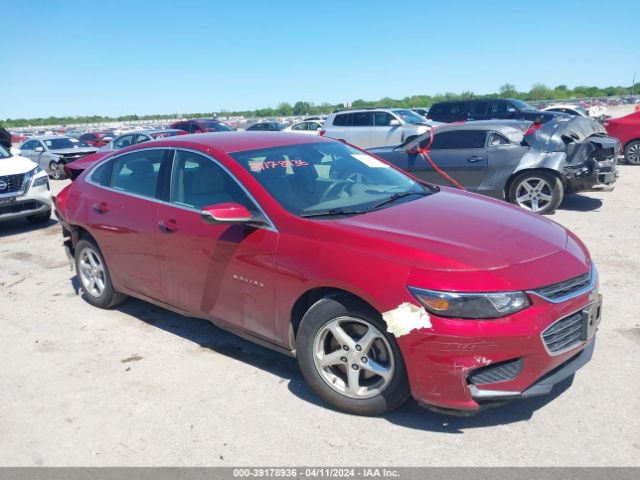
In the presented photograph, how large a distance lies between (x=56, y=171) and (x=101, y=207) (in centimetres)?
1477

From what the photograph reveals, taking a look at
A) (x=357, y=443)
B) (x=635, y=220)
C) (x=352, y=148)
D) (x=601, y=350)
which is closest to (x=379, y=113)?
(x=635, y=220)

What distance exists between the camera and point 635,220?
26.7 ft

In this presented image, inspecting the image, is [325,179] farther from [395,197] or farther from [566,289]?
[566,289]

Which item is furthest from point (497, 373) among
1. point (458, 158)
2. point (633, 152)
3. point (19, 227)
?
point (633, 152)

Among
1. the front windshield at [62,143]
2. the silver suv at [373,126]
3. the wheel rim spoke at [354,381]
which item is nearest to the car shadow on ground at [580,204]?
the wheel rim spoke at [354,381]

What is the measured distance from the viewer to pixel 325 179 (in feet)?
13.7

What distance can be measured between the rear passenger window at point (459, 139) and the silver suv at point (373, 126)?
24.2 feet

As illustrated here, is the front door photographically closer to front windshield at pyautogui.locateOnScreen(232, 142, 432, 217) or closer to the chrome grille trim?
front windshield at pyautogui.locateOnScreen(232, 142, 432, 217)

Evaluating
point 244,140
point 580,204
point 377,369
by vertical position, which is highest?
point 244,140

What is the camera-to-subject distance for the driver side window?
3.91 meters

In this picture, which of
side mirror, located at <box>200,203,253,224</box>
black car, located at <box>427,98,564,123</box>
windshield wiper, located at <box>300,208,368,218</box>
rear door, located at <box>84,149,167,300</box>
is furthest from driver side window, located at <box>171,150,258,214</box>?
black car, located at <box>427,98,564,123</box>

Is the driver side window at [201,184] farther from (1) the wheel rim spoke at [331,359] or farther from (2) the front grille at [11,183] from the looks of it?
(2) the front grille at [11,183]
